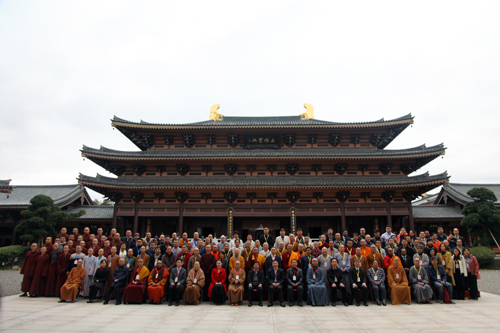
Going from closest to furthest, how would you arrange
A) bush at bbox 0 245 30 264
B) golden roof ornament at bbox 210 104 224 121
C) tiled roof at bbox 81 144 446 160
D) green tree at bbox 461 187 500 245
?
bush at bbox 0 245 30 264 → green tree at bbox 461 187 500 245 → tiled roof at bbox 81 144 446 160 → golden roof ornament at bbox 210 104 224 121

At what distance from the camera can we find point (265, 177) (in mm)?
19219

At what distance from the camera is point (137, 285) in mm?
8414

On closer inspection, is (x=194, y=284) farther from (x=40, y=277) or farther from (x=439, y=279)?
(x=439, y=279)

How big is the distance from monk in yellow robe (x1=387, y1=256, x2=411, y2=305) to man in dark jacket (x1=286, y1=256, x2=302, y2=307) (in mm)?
2680

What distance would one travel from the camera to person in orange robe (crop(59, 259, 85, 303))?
8.53 m

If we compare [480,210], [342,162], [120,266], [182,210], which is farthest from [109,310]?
[480,210]

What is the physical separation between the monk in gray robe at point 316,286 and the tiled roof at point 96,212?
15690 millimetres

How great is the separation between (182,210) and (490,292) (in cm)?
1542

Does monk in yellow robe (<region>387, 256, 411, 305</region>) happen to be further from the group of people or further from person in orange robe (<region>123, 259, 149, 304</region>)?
Result: person in orange robe (<region>123, 259, 149, 304</region>)

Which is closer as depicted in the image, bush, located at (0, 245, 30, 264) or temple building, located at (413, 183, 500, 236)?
bush, located at (0, 245, 30, 264)

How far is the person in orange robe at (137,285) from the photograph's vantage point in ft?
27.5

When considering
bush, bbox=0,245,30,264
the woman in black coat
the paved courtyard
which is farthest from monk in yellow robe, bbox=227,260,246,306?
bush, bbox=0,245,30,264

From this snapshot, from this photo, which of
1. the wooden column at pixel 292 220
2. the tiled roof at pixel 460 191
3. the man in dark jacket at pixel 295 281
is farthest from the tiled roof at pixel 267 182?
the man in dark jacket at pixel 295 281

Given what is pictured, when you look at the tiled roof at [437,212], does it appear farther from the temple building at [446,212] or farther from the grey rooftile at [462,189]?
the grey rooftile at [462,189]
